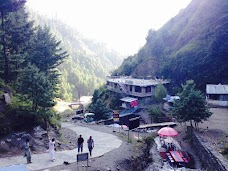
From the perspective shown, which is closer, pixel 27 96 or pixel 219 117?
pixel 27 96

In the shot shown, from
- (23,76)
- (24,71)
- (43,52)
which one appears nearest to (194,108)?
(23,76)

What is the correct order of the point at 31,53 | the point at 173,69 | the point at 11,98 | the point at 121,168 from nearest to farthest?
the point at 121,168, the point at 11,98, the point at 31,53, the point at 173,69

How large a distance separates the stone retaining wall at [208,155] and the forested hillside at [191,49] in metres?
25.9

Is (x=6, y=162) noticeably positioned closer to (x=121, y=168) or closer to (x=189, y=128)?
(x=121, y=168)

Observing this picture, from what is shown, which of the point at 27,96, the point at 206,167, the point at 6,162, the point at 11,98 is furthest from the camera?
the point at 11,98

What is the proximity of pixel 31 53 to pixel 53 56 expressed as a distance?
8.86 feet

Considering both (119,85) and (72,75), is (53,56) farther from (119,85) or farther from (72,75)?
(72,75)

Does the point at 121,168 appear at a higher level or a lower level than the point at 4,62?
lower

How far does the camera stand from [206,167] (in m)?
18.3

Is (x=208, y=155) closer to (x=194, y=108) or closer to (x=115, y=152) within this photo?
(x=115, y=152)

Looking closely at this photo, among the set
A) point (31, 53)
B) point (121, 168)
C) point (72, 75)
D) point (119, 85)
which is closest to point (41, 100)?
point (121, 168)

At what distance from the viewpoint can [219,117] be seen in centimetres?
2998

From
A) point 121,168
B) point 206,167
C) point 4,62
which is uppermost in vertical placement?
point 4,62

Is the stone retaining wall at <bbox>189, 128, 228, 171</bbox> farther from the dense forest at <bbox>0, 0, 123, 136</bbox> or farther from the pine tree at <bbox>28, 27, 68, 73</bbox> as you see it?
the pine tree at <bbox>28, 27, 68, 73</bbox>
